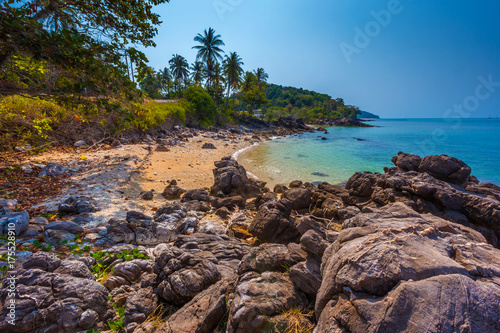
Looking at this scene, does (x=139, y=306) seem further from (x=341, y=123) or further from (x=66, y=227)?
(x=341, y=123)

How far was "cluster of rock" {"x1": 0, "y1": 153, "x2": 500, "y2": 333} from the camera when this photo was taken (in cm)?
180

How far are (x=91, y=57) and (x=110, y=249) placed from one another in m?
4.26

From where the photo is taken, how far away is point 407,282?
1.91 meters

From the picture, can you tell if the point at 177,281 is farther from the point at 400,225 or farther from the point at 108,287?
the point at 400,225

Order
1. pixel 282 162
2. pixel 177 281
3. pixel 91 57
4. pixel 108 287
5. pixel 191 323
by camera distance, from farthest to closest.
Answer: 1. pixel 282 162
2. pixel 91 57
3. pixel 108 287
4. pixel 177 281
5. pixel 191 323

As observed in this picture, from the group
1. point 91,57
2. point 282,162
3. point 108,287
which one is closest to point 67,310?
point 108,287

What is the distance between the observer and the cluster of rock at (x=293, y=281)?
1804 millimetres

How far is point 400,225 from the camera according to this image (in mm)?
2869

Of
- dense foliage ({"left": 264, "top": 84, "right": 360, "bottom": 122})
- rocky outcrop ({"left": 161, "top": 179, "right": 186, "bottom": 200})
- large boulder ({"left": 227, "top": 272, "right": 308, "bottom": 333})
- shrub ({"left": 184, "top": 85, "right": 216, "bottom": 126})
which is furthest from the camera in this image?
dense foliage ({"left": 264, "top": 84, "right": 360, "bottom": 122})

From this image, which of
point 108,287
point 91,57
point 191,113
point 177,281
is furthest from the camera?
point 191,113

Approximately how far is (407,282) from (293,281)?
1.59 metres

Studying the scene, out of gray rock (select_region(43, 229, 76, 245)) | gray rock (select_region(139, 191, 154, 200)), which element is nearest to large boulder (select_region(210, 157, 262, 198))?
gray rock (select_region(139, 191, 154, 200))

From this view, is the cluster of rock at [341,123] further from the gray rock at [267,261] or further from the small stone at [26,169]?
the gray rock at [267,261]

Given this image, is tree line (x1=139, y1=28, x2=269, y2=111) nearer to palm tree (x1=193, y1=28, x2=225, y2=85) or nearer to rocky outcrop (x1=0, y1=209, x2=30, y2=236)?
palm tree (x1=193, y1=28, x2=225, y2=85)
